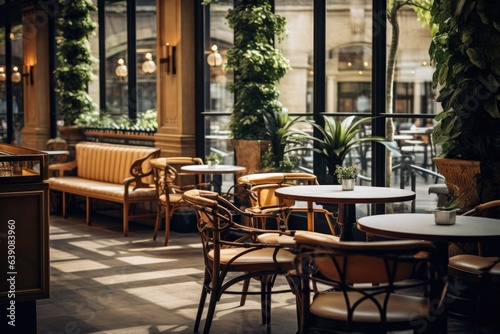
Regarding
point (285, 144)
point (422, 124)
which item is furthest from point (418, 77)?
point (285, 144)

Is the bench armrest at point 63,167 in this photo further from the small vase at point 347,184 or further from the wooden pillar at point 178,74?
the small vase at point 347,184

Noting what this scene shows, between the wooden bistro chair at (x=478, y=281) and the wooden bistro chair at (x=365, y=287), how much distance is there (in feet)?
2.30

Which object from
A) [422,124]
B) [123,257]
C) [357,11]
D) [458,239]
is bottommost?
[123,257]

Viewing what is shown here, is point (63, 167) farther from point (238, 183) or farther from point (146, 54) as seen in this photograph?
point (238, 183)

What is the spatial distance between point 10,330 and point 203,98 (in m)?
5.08

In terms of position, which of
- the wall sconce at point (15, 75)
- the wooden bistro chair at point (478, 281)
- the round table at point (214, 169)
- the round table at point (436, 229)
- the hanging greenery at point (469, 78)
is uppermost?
the wall sconce at point (15, 75)

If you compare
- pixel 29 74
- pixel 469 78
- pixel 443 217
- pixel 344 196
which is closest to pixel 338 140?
pixel 469 78

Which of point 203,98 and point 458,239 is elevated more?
point 203,98

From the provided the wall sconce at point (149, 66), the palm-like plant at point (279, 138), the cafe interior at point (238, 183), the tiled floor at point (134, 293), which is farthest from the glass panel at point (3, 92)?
the palm-like plant at point (279, 138)

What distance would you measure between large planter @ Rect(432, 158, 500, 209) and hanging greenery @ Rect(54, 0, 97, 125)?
7514 millimetres

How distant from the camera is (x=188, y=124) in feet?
31.1

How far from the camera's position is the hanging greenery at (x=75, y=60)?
1170 centimetres

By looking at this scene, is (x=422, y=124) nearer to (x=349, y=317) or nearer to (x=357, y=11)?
(x=357, y=11)

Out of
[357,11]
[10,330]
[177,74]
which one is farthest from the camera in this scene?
[177,74]
